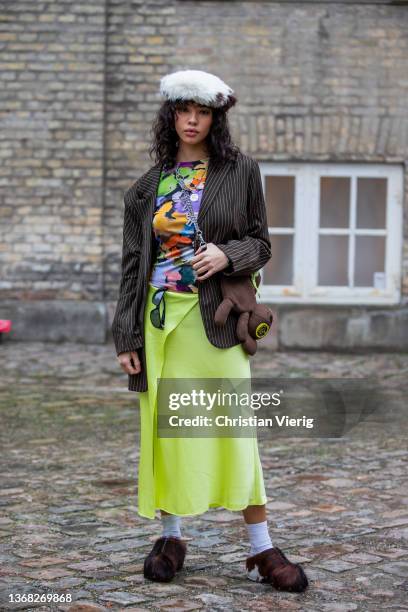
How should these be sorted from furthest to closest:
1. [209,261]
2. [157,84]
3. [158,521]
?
[157,84]
[158,521]
[209,261]

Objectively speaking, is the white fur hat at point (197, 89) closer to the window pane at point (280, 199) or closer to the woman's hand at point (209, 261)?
the woman's hand at point (209, 261)

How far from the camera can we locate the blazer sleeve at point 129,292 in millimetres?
3930

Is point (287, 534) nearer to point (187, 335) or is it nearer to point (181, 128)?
point (187, 335)

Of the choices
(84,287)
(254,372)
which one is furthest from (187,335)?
(84,287)

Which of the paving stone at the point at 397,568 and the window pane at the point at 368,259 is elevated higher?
the window pane at the point at 368,259

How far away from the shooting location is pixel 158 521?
16.1ft

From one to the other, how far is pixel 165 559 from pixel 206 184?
4.45 ft

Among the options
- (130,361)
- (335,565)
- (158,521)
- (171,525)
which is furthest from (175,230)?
(158,521)

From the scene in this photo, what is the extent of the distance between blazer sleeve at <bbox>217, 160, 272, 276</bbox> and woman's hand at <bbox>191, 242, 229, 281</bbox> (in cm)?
3

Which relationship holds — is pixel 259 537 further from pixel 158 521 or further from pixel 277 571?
pixel 158 521

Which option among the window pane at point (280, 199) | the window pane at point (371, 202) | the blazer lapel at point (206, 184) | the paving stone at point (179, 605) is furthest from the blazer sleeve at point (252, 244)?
the window pane at point (371, 202)

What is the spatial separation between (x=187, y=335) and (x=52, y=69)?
23.5 ft

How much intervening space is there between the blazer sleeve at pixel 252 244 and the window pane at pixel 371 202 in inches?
273

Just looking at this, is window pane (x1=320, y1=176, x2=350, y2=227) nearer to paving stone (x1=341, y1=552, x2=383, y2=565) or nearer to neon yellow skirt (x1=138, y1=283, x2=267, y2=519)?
paving stone (x1=341, y1=552, x2=383, y2=565)
